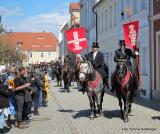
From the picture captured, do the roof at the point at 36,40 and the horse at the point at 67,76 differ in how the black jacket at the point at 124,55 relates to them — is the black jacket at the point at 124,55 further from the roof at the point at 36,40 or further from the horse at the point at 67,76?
the roof at the point at 36,40

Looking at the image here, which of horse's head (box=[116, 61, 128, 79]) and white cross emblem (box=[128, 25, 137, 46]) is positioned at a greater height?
white cross emblem (box=[128, 25, 137, 46])

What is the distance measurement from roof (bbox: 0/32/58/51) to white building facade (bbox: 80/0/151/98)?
89.1 m

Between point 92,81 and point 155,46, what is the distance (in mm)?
9065

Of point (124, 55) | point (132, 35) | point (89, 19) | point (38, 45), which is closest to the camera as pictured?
point (124, 55)

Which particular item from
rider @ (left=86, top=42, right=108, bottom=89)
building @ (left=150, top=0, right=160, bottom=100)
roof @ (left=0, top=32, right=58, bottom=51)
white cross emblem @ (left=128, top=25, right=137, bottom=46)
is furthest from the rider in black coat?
roof @ (left=0, top=32, right=58, bottom=51)

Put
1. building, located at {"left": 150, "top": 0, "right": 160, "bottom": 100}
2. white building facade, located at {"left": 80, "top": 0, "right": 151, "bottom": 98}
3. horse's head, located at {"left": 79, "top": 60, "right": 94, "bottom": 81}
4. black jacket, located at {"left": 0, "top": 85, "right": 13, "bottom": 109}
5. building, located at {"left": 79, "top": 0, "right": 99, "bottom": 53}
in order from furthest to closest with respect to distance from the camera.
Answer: building, located at {"left": 79, "top": 0, "right": 99, "bottom": 53}
white building facade, located at {"left": 80, "top": 0, "right": 151, "bottom": 98}
building, located at {"left": 150, "top": 0, "right": 160, "bottom": 100}
horse's head, located at {"left": 79, "top": 60, "right": 94, "bottom": 81}
black jacket, located at {"left": 0, "top": 85, "right": 13, "bottom": 109}

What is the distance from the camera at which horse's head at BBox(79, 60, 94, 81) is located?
50.1ft

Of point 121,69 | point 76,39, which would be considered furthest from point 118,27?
point 121,69

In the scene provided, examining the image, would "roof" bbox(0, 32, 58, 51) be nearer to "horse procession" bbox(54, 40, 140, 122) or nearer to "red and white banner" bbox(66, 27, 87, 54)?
"red and white banner" bbox(66, 27, 87, 54)

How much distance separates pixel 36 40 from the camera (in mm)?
150250

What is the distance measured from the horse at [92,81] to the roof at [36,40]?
127 meters

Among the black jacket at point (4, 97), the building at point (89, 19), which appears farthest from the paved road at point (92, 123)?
the building at point (89, 19)

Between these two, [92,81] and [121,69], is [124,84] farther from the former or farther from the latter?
[92,81]

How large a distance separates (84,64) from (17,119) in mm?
2594
